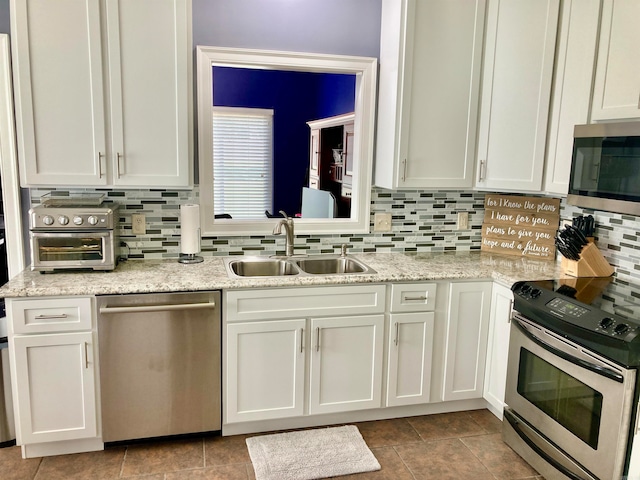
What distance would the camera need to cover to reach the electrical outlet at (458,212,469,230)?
10.7 feet

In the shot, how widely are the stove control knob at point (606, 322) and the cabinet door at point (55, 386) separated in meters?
2.16

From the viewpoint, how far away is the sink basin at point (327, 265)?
2938 millimetres

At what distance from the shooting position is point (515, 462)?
2.45 m

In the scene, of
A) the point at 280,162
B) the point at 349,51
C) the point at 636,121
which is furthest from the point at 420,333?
the point at 280,162

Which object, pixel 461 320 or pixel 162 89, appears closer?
pixel 162 89

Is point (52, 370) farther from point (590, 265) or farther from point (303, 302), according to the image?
point (590, 265)

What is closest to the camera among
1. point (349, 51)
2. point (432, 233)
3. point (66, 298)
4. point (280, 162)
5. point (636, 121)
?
point (636, 121)

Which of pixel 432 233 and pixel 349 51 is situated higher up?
pixel 349 51

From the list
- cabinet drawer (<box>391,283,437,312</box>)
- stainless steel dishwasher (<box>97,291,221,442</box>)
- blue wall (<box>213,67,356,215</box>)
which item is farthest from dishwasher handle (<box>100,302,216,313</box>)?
blue wall (<box>213,67,356,215</box>)

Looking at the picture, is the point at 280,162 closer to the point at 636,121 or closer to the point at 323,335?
the point at 323,335

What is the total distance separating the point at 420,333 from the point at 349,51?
65.6 inches

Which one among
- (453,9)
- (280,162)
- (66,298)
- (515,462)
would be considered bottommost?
(515,462)

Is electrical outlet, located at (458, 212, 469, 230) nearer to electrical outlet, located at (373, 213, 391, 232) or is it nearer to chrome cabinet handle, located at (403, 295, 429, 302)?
electrical outlet, located at (373, 213, 391, 232)

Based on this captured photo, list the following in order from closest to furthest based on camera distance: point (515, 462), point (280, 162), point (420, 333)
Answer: point (515, 462), point (420, 333), point (280, 162)
